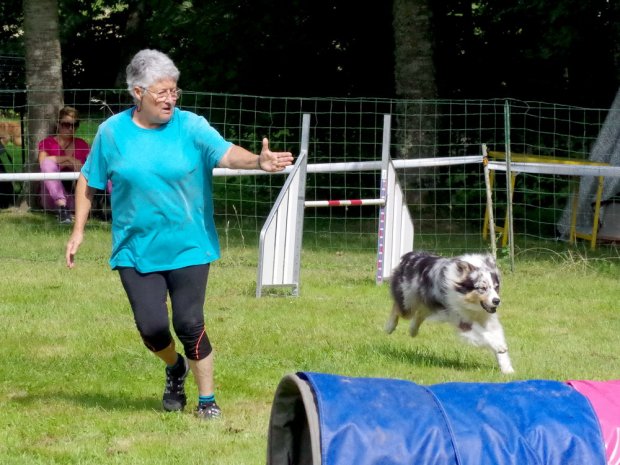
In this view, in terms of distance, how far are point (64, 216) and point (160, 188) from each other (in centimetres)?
884

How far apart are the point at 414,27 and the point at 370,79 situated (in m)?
2.43

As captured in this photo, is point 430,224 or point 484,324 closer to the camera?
point 484,324

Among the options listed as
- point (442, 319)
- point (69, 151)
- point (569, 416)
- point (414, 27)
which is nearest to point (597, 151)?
point (414, 27)

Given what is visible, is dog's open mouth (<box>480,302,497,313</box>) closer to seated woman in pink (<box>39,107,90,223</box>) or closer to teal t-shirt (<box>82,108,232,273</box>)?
teal t-shirt (<box>82,108,232,273</box>)

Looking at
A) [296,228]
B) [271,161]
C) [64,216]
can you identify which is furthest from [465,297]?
[64,216]

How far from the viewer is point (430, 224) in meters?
14.3

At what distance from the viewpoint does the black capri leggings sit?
213 inches

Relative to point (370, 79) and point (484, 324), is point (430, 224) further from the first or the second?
point (484, 324)

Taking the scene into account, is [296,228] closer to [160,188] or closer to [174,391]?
[174,391]

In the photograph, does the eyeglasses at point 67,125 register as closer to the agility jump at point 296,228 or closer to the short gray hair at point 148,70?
the agility jump at point 296,228

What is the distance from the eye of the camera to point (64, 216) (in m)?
13.9

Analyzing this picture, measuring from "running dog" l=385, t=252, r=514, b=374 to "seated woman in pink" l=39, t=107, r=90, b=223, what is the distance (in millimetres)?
6888

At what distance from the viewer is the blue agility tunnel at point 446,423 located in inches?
149

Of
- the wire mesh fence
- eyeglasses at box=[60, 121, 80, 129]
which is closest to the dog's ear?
the wire mesh fence
